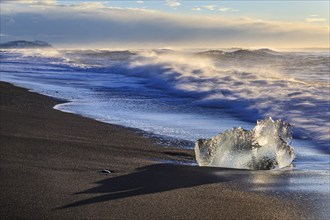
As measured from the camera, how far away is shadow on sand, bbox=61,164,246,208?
3.91m

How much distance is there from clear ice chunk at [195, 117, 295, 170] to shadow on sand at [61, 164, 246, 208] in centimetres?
25

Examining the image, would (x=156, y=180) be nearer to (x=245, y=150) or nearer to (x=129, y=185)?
(x=129, y=185)

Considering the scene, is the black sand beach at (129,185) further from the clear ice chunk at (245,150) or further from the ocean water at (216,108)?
the ocean water at (216,108)

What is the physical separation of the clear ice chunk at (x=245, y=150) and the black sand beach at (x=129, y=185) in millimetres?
234

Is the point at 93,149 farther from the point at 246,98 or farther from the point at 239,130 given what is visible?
the point at 246,98

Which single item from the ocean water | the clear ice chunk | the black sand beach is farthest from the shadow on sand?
the ocean water

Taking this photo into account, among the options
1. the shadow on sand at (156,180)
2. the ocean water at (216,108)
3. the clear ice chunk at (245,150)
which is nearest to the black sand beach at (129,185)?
the shadow on sand at (156,180)

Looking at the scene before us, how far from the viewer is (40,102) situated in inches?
424

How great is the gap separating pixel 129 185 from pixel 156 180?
1.04 feet

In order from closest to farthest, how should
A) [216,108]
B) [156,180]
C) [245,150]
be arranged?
[156,180]
[245,150]
[216,108]

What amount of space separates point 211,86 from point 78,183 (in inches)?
451

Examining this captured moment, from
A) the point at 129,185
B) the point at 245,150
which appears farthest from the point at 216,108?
the point at 129,185

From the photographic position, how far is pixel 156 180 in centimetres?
440

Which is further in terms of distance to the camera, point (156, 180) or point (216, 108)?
point (216, 108)
